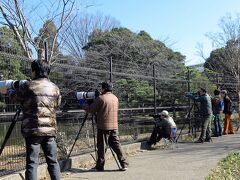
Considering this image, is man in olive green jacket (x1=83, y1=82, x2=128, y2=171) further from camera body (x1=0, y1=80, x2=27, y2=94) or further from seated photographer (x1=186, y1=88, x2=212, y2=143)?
seated photographer (x1=186, y1=88, x2=212, y2=143)

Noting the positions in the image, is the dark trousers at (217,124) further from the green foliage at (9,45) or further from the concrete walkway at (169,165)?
the green foliage at (9,45)

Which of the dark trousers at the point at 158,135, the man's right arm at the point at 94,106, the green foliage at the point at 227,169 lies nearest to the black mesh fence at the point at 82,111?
the dark trousers at the point at 158,135

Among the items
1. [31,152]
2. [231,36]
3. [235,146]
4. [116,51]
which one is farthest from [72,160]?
[231,36]

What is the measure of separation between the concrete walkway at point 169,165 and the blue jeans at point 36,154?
2001 millimetres

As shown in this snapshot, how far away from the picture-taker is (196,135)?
16.1 m

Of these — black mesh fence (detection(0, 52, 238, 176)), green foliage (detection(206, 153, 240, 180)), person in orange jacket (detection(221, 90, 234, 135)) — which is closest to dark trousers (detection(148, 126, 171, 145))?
black mesh fence (detection(0, 52, 238, 176))

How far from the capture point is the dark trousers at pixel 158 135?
504 inches

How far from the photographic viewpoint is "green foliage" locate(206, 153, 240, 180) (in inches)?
341

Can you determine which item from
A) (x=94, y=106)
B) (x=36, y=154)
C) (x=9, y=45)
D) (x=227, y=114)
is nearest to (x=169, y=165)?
(x=94, y=106)

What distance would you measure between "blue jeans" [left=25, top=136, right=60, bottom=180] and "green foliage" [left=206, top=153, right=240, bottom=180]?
304cm

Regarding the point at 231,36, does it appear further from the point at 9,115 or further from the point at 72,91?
the point at 9,115

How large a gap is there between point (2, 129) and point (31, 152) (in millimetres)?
1800

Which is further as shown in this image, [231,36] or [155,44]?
[155,44]

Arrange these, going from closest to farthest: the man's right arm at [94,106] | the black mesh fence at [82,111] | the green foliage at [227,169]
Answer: the black mesh fence at [82,111] → the green foliage at [227,169] → the man's right arm at [94,106]
